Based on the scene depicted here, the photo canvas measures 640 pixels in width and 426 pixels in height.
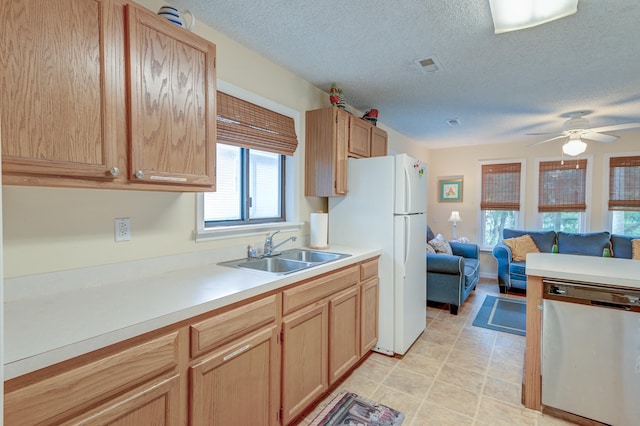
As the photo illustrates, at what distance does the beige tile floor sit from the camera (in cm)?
195

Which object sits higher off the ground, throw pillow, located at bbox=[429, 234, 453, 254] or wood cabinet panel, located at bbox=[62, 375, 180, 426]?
throw pillow, located at bbox=[429, 234, 453, 254]

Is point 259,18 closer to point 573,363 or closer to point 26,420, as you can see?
point 26,420

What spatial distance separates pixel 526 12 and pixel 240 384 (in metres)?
2.48

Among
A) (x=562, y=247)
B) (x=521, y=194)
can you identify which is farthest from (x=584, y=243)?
(x=521, y=194)

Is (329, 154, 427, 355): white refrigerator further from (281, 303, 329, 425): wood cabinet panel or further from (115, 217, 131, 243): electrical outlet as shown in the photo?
(115, 217, 131, 243): electrical outlet

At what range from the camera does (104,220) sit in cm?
152

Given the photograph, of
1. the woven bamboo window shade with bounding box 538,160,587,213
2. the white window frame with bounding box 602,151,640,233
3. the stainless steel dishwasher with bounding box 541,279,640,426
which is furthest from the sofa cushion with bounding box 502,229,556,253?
the stainless steel dishwasher with bounding box 541,279,640,426

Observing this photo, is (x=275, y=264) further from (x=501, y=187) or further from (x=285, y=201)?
(x=501, y=187)

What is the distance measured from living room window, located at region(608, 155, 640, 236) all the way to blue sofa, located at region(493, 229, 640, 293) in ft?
1.34

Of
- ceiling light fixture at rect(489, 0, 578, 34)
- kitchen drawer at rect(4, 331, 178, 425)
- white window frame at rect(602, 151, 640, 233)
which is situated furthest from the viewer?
white window frame at rect(602, 151, 640, 233)

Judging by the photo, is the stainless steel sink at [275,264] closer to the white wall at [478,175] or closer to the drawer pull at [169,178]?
the drawer pull at [169,178]

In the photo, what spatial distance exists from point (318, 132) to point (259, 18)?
3.42 feet

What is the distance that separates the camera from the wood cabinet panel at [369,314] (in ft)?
8.13

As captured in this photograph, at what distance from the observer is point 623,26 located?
1.94 m
